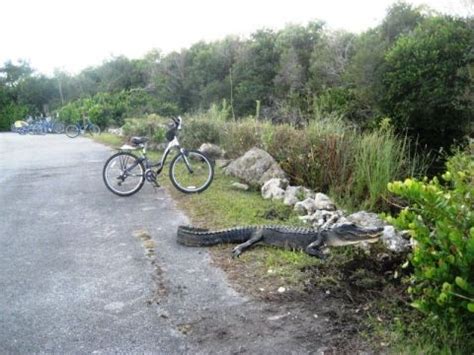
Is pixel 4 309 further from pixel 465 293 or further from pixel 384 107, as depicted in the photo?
pixel 384 107

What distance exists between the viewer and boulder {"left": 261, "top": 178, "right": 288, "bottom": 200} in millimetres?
6759

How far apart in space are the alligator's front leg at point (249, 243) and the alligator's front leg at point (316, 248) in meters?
0.53

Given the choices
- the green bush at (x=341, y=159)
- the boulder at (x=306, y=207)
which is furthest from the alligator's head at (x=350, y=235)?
the green bush at (x=341, y=159)

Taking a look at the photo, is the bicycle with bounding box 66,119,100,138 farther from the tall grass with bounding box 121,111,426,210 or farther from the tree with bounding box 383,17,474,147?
the tall grass with bounding box 121,111,426,210

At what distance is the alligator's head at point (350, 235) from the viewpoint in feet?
13.6

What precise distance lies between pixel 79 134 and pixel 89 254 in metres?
20.1

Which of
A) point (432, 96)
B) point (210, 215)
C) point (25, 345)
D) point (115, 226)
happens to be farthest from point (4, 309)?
point (432, 96)

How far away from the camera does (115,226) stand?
Result: 572cm

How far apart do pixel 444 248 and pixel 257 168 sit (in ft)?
17.5

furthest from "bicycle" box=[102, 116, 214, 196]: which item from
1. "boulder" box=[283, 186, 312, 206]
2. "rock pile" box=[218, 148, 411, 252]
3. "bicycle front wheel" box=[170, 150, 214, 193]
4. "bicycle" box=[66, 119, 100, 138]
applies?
"bicycle" box=[66, 119, 100, 138]

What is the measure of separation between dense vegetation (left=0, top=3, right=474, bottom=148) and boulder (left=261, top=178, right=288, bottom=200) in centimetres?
218

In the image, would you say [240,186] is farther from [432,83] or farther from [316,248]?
[432,83]

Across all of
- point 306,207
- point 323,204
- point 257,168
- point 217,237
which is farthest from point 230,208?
point 257,168

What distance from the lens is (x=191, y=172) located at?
750 cm
